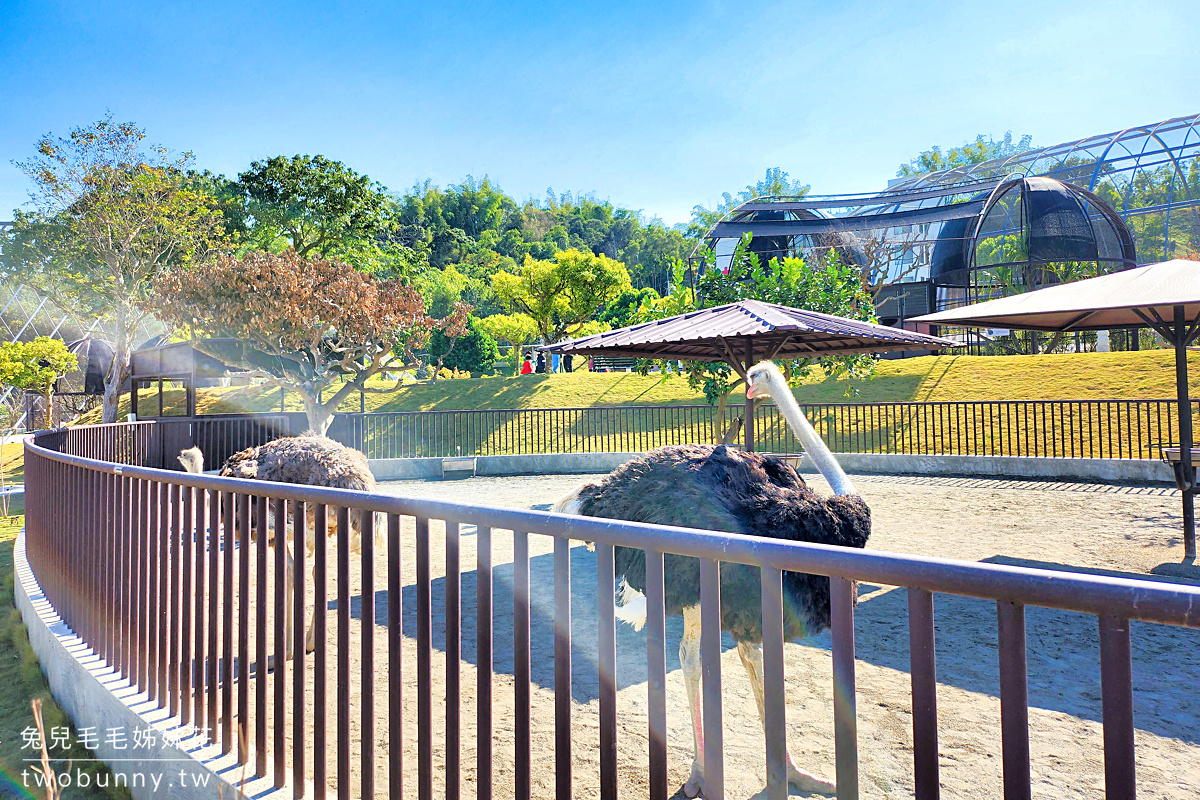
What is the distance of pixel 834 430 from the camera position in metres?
16.6

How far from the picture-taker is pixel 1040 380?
726 inches

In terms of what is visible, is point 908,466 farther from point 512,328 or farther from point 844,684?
point 512,328

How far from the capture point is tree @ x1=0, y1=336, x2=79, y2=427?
23297 millimetres

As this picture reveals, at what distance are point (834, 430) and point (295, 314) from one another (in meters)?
12.0

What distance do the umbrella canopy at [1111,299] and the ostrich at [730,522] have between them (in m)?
4.67

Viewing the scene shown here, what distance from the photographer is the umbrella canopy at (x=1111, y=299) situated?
6.46 m

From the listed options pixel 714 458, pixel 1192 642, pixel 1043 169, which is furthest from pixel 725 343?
pixel 1043 169

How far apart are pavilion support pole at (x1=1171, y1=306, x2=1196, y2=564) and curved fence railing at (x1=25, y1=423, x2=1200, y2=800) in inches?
236

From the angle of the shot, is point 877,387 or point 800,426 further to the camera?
point 877,387

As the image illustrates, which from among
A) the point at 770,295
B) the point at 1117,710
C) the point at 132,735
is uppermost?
the point at 770,295

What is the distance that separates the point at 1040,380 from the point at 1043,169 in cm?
2437

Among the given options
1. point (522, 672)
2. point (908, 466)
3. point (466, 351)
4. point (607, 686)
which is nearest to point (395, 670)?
point (522, 672)

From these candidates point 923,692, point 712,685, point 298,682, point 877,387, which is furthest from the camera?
point 877,387

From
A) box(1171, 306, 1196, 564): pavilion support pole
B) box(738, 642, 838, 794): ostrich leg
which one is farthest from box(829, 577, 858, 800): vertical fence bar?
box(1171, 306, 1196, 564): pavilion support pole
